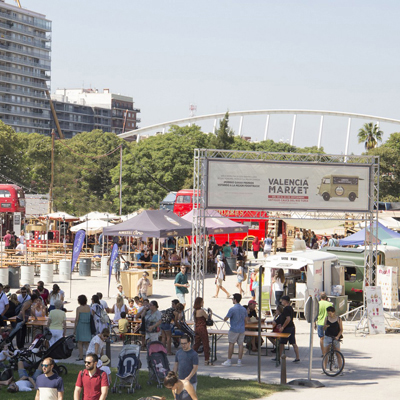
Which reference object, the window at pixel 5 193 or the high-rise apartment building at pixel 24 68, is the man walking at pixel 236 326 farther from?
the high-rise apartment building at pixel 24 68

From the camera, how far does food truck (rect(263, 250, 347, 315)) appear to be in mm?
21531

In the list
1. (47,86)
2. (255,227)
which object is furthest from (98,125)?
(255,227)

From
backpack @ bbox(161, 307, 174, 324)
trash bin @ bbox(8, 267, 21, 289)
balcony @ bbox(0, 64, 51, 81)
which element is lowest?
backpack @ bbox(161, 307, 174, 324)

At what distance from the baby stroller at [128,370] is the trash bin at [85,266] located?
66.4 feet

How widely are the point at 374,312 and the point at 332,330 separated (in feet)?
18.0

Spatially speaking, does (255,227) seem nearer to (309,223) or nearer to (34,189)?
(309,223)

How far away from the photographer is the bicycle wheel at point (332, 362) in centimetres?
1470

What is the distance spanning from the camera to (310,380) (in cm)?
1377

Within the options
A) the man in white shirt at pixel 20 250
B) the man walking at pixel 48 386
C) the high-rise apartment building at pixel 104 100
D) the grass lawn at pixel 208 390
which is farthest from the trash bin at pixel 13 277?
the high-rise apartment building at pixel 104 100

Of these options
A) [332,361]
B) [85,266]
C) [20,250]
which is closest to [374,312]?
[332,361]

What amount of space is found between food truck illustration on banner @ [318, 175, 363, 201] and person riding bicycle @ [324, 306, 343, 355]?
5.84 metres

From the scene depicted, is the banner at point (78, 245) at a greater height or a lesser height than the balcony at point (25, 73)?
lesser

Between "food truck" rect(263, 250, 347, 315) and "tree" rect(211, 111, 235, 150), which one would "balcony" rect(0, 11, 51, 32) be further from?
"food truck" rect(263, 250, 347, 315)

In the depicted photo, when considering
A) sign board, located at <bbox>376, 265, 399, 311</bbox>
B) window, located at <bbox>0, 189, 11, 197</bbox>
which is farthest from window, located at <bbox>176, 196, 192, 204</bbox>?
sign board, located at <bbox>376, 265, 399, 311</bbox>
